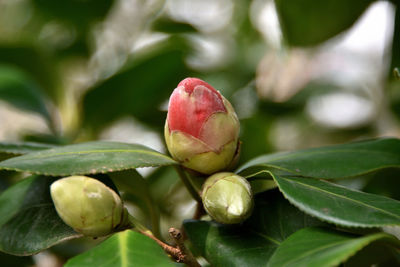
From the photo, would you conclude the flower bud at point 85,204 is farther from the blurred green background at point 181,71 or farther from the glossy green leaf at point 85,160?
the blurred green background at point 181,71

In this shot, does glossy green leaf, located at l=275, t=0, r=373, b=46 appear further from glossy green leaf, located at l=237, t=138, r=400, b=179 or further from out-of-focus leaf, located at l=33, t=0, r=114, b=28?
out-of-focus leaf, located at l=33, t=0, r=114, b=28

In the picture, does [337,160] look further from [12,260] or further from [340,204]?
[12,260]

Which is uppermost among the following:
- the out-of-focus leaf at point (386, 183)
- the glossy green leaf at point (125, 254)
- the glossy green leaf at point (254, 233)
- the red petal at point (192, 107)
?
the red petal at point (192, 107)

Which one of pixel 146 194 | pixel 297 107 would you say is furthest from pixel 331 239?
pixel 297 107

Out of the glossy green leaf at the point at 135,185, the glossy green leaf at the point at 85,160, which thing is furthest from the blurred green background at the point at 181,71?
the glossy green leaf at the point at 85,160

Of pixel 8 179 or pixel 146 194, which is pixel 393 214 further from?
pixel 8 179

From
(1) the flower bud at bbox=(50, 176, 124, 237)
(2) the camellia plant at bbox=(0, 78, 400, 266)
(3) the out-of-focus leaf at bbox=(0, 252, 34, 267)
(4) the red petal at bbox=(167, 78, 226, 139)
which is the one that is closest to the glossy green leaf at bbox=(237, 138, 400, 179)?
Result: (2) the camellia plant at bbox=(0, 78, 400, 266)
